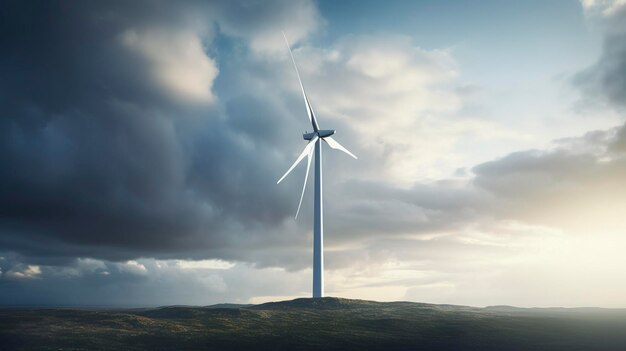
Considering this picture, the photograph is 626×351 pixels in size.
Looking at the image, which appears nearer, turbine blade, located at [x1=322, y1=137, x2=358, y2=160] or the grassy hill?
the grassy hill

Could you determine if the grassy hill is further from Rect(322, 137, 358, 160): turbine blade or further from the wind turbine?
Rect(322, 137, 358, 160): turbine blade

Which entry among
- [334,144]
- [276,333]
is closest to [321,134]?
[334,144]

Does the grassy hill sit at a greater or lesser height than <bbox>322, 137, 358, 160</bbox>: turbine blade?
lesser

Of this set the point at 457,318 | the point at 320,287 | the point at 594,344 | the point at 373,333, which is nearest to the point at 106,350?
the point at 373,333

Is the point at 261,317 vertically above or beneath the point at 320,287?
beneath

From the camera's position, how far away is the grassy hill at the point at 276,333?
70188mm

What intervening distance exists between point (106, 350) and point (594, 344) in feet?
254

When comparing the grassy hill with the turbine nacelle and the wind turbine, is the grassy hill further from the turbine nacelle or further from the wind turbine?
the turbine nacelle

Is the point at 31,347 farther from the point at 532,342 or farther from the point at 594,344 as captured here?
the point at 594,344

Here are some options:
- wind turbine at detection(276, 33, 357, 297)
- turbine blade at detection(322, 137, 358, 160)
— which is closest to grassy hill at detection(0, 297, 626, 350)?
wind turbine at detection(276, 33, 357, 297)

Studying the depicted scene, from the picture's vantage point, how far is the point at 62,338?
71.7m

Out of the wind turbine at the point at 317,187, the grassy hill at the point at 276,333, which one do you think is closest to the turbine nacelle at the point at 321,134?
the wind turbine at the point at 317,187

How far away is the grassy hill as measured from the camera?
70.2 m

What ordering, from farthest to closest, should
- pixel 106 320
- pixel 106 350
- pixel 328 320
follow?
pixel 328 320, pixel 106 320, pixel 106 350
